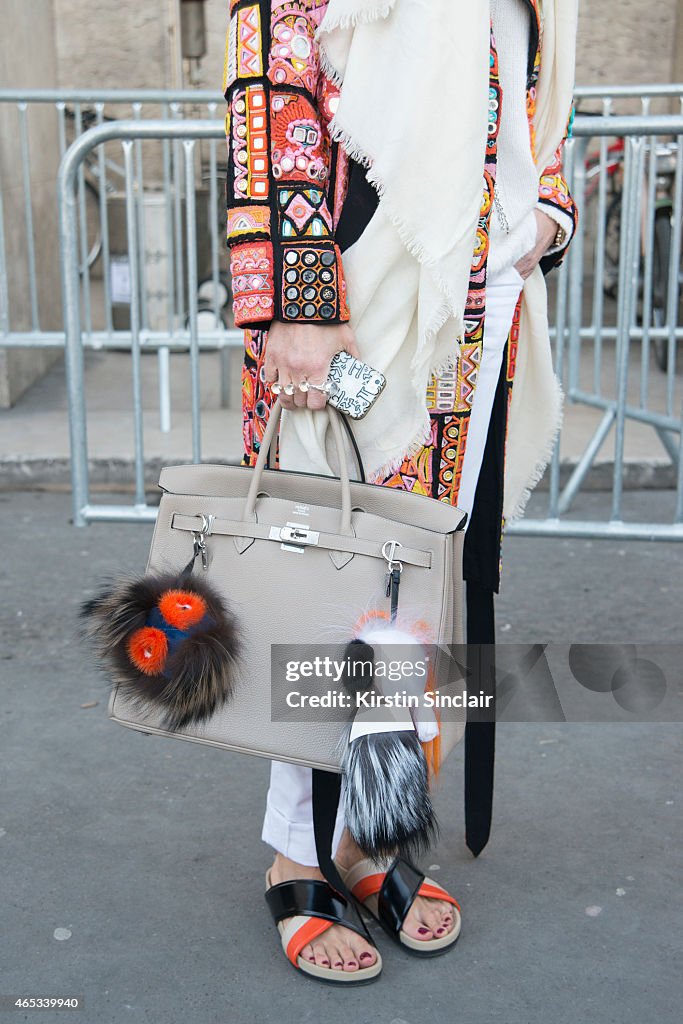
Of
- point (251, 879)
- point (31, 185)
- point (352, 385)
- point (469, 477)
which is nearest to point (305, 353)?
point (352, 385)

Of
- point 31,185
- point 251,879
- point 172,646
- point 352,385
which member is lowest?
point 251,879

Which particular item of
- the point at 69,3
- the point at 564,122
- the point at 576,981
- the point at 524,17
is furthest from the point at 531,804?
the point at 69,3

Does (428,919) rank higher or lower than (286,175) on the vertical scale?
lower

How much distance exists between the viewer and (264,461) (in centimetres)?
176

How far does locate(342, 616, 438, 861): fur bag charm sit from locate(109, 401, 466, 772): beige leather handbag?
40mm

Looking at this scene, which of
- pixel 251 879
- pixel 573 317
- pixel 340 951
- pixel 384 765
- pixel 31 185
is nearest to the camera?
pixel 384 765

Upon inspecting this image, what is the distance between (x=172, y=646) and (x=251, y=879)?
756 mm

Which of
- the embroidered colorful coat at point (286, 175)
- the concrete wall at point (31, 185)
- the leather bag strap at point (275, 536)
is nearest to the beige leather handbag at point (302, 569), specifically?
the leather bag strap at point (275, 536)

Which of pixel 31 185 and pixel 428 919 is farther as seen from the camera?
pixel 31 185

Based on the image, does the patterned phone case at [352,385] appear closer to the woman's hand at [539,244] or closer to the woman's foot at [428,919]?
the woman's hand at [539,244]

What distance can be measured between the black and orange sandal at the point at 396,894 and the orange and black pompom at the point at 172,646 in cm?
52

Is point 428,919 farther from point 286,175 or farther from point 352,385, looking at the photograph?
point 286,175

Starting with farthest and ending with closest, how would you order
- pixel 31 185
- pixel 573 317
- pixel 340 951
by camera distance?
pixel 31 185 → pixel 573 317 → pixel 340 951

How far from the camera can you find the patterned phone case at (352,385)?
174 centimetres
